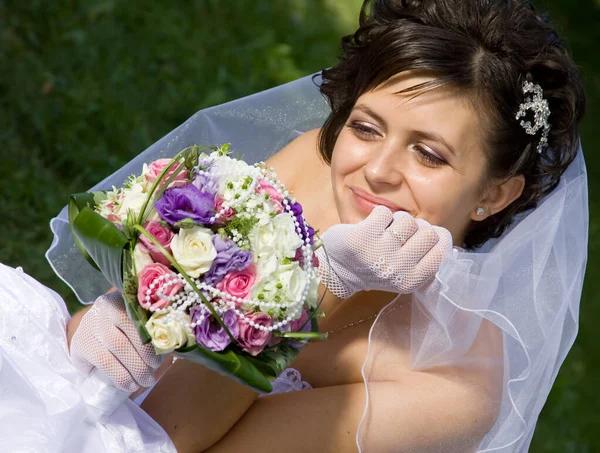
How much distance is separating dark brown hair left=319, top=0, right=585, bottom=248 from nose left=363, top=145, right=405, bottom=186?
0.78 ft

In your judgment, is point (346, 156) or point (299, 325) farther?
point (346, 156)

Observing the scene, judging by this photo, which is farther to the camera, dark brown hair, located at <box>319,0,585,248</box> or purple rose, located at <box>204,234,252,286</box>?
dark brown hair, located at <box>319,0,585,248</box>

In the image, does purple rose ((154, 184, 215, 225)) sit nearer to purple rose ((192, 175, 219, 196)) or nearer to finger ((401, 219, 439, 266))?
purple rose ((192, 175, 219, 196))

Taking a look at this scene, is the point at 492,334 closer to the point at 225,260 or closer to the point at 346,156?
the point at 346,156

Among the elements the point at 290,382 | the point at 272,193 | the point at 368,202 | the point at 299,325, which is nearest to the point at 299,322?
the point at 299,325

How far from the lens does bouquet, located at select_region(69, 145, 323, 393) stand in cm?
210

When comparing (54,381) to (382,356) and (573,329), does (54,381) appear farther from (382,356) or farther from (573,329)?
(573,329)

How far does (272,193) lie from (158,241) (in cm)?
34

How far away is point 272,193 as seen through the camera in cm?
228

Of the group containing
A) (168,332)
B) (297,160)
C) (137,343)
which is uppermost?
(168,332)

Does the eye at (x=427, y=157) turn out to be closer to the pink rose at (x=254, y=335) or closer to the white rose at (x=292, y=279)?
the white rose at (x=292, y=279)

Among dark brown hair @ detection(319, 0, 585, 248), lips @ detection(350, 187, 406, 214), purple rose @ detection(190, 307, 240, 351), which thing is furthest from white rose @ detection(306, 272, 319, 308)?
dark brown hair @ detection(319, 0, 585, 248)

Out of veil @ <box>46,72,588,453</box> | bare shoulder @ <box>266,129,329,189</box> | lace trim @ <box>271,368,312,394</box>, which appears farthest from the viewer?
bare shoulder @ <box>266,129,329,189</box>

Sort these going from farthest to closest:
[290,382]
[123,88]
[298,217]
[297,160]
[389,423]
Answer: [123,88], [297,160], [290,382], [389,423], [298,217]
